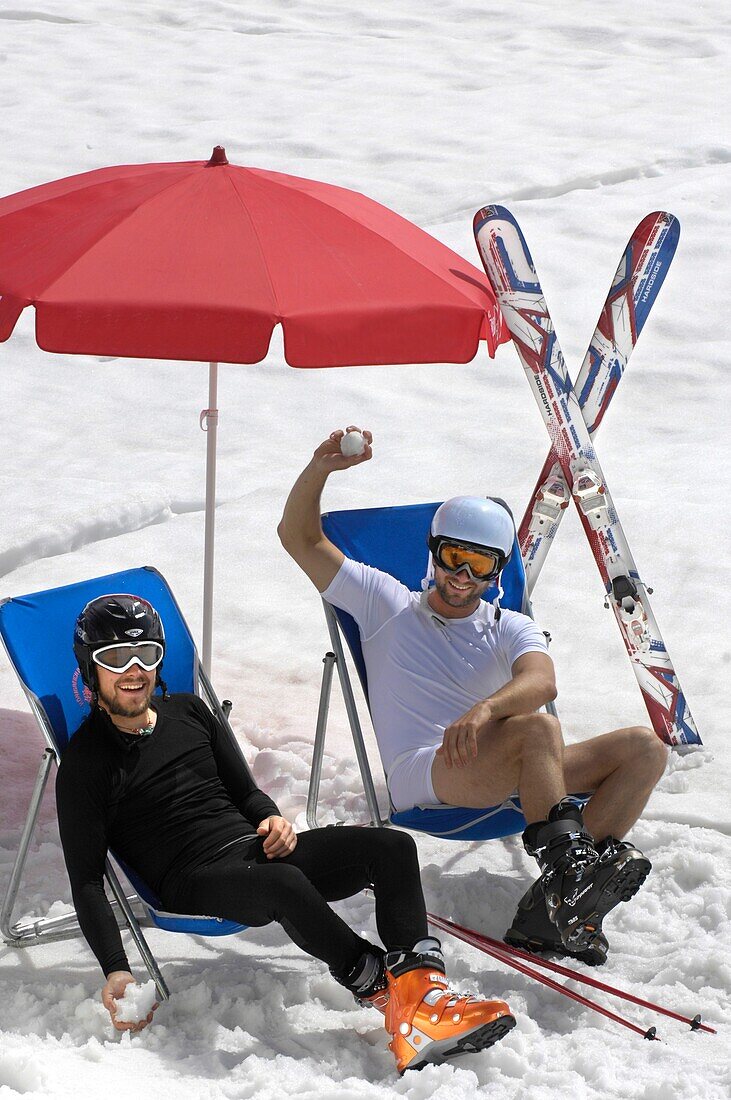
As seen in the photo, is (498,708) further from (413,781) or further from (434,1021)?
(434,1021)

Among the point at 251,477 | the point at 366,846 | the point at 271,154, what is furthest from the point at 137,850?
the point at 271,154

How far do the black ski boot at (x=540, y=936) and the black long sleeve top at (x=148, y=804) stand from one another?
2.59 feet

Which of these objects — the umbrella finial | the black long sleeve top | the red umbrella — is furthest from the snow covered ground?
the umbrella finial

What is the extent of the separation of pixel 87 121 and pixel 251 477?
7303 mm

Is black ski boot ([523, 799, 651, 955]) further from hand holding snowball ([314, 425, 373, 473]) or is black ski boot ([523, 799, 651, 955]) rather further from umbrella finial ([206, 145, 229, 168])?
umbrella finial ([206, 145, 229, 168])

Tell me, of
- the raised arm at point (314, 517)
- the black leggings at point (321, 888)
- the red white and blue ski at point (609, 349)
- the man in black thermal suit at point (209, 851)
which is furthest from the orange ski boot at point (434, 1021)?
the red white and blue ski at point (609, 349)

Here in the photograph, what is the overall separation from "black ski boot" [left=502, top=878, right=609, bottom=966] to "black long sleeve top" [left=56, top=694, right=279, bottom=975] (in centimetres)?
79

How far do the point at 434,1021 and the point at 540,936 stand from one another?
696 millimetres

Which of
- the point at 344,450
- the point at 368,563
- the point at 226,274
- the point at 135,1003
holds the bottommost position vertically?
the point at 135,1003

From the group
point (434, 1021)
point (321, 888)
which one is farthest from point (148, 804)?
point (434, 1021)

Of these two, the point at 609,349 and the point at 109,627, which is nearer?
the point at 109,627

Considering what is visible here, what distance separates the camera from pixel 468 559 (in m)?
4.14

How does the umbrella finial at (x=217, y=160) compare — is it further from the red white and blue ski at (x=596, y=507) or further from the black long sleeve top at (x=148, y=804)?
the black long sleeve top at (x=148, y=804)

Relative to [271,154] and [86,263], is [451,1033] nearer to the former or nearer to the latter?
[86,263]
